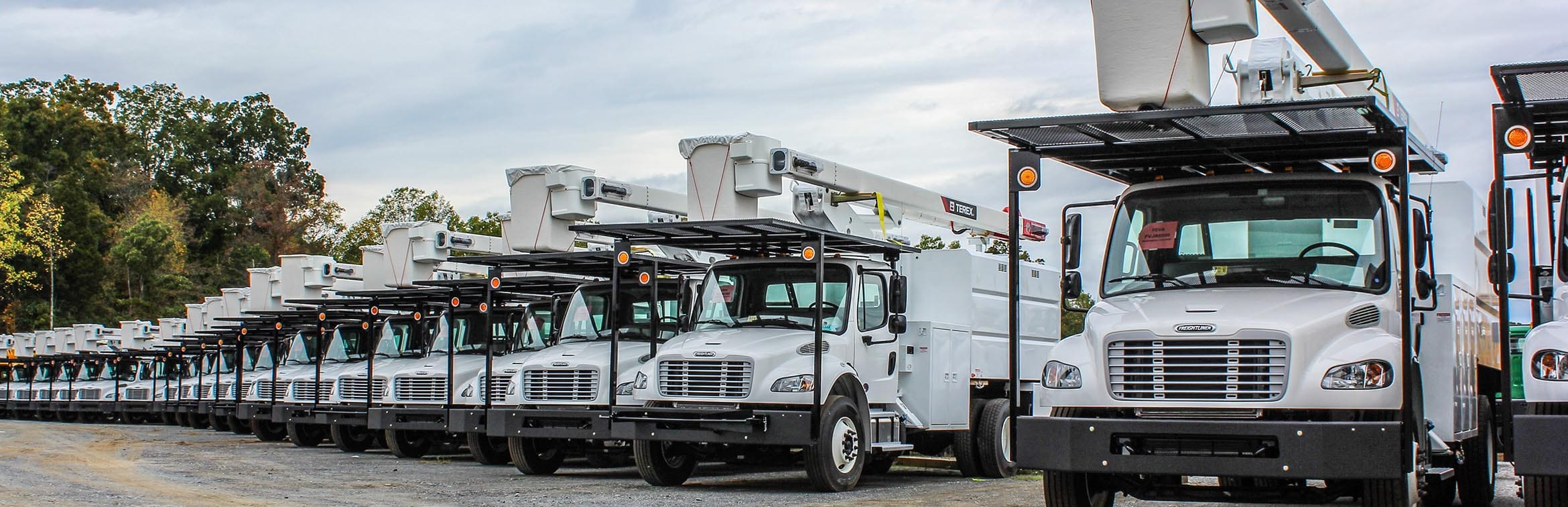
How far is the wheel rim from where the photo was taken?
13.6 m

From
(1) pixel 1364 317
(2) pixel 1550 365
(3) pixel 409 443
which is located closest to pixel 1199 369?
(1) pixel 1364 317

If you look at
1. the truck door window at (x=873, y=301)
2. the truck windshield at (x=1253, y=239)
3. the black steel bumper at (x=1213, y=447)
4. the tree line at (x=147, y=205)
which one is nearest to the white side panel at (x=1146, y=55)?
the truck windshield at (x=1253, y=239)

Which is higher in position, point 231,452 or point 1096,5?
point 1096,5

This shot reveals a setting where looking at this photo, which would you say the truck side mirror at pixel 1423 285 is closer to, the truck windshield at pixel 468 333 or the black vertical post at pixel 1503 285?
the black vertical post at pixel 1503 285

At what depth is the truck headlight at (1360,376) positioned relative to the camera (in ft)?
25.7

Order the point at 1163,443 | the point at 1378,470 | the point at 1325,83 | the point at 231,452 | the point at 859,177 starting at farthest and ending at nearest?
1. the point at 231,452
2. the point at 859,177
3. the point at 1325,83
4. the point at 1163,443
5. the point at 1378,470

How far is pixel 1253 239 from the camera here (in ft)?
29.3

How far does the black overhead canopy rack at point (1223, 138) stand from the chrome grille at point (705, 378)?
454 cm

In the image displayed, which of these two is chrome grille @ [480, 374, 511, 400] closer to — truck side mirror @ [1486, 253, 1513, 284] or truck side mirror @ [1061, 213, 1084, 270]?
truck side mirror @ [1061, 213, 1084, 270]

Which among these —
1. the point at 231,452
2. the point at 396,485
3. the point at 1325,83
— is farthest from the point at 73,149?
the point at 1325,83

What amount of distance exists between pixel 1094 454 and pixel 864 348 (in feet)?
20.2

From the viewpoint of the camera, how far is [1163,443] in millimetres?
8172

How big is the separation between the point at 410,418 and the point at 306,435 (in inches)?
234

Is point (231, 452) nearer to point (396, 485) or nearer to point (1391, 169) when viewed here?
point (396, 485)
